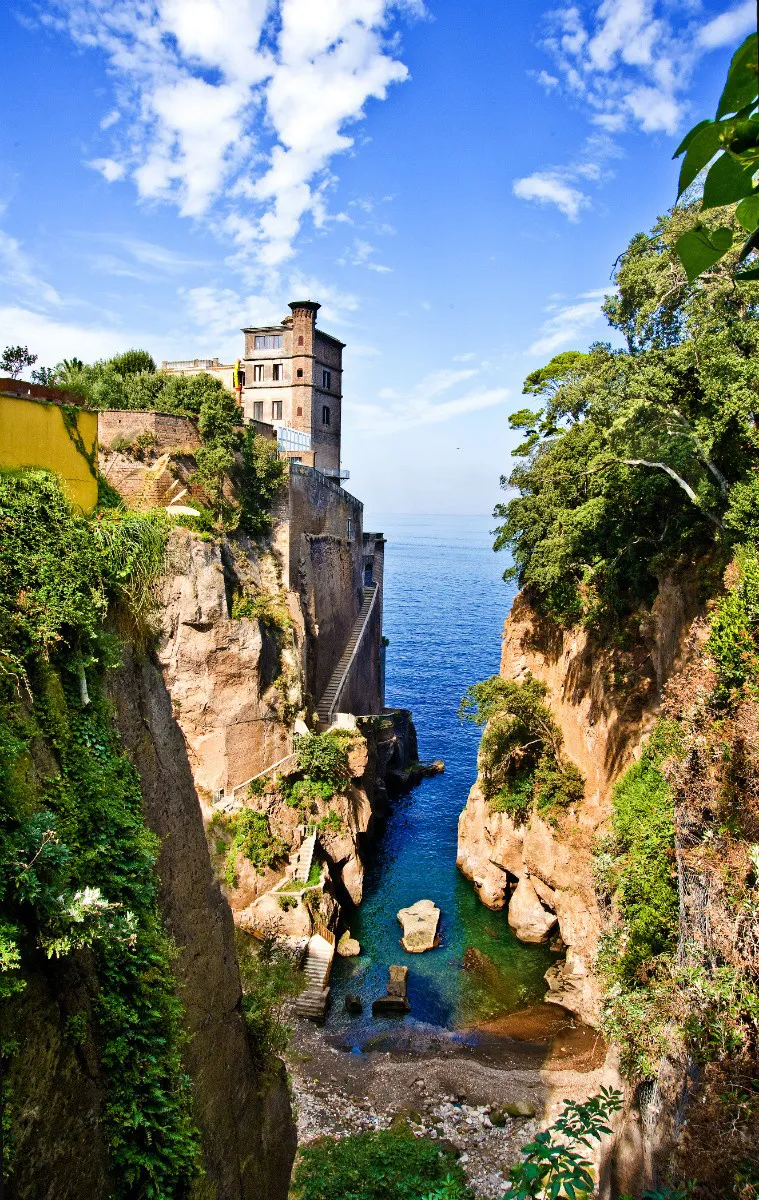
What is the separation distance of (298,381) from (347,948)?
2976 cm

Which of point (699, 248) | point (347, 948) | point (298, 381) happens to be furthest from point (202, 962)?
point (298, 381)

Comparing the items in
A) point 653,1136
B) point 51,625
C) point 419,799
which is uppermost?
point 51,625

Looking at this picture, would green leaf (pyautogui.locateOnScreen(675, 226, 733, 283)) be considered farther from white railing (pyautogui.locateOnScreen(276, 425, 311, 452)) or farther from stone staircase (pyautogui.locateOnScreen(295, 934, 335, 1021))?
white railing (pyautogui.locateOnScreen(276, 425, 311, 452))

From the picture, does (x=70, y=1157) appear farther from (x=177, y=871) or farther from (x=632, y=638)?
(x=632, y=638)

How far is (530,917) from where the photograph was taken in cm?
2552

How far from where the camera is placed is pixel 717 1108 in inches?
301

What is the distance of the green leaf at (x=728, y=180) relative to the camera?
5.02 feet

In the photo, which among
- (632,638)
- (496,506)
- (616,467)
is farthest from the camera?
(496,506)

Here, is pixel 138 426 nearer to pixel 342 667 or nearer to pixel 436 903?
pixel 342 667

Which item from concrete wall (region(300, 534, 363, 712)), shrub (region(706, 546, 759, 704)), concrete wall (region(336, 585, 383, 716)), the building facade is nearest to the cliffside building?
the building facade

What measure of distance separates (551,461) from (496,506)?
269 centimetres

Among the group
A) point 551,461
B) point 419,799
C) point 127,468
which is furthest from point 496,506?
point 419,799

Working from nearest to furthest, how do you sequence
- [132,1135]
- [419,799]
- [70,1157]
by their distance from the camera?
[70,1157] < [132,1135] < [419,799]

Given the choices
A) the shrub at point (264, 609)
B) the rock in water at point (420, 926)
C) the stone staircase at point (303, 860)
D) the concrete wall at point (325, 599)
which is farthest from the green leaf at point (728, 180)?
the concrete wall at point (325, 599)
